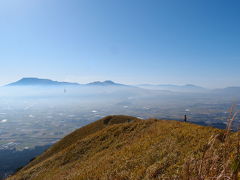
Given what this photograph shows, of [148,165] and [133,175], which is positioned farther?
[148,165]

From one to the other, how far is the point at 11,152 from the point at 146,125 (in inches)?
7400

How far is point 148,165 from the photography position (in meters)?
11.4

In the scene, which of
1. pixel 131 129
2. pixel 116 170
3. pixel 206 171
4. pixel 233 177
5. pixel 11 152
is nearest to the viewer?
pixel 233 177

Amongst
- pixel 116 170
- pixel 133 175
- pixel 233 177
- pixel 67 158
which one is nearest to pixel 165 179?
pixel 133 175

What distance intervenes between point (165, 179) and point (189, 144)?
5.64 m

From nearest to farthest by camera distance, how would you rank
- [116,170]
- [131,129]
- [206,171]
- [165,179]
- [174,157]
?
[206,171]
[165,179]
[174,157]
[116,170]
[131,129]

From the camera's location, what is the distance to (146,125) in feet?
85.0

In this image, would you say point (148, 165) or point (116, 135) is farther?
point (116, 135)

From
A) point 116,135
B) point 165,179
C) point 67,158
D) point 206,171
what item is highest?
point 206,171

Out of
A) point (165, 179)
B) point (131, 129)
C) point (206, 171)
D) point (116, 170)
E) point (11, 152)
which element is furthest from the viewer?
point (11, 152)

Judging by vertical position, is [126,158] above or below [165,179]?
below

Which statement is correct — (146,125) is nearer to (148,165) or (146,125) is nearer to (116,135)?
(116,135)

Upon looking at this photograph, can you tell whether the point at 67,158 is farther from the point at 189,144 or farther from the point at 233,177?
the point at 233,177

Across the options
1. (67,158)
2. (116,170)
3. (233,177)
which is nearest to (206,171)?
(233,177)
